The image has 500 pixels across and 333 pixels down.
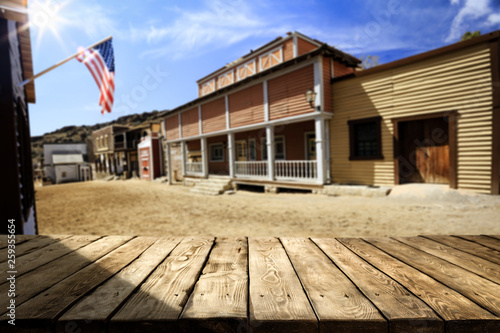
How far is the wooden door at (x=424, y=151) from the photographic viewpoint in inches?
313

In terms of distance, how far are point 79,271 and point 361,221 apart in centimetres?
600

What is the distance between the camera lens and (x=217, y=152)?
1794cm

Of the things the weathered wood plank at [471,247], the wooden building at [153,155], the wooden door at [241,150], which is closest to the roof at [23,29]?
the weathered wood plank at [471,247]

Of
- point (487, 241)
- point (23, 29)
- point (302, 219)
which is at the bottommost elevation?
point (302, 219)

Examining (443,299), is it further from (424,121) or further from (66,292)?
(424,121)

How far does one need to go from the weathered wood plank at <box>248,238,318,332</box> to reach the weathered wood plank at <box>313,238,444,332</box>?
288 mm

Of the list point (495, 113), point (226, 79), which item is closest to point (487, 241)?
point (495, 113)

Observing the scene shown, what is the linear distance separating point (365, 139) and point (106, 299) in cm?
1012

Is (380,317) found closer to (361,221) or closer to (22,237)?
(22,237)

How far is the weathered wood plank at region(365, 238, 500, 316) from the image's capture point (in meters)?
1.03

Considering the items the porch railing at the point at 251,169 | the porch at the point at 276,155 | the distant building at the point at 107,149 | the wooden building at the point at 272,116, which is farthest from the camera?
the distant building at the point at 107,149

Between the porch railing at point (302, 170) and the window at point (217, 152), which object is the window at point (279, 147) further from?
the window at point (217, 152)

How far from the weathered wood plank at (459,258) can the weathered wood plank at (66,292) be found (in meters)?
1.96

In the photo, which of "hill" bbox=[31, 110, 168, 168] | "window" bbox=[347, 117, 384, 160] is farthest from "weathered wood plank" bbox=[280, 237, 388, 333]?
"hill" bbox=[31, 110, 168, 168]
